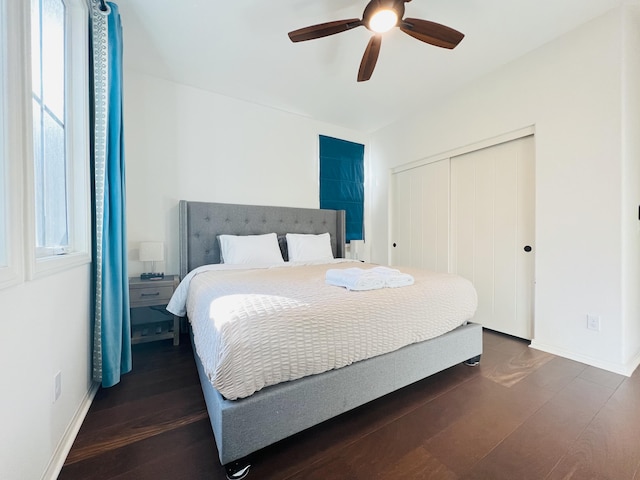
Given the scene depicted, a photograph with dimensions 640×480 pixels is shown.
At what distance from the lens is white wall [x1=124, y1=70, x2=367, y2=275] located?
8.70 ft

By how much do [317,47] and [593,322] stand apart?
318cm

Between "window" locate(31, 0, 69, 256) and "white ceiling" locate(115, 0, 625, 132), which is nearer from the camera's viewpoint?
"window" locate(31, 0, 69, 256)

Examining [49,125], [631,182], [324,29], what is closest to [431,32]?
[324,29]

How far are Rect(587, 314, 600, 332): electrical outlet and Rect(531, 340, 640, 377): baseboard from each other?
0.24 metres

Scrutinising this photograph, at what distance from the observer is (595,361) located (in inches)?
79.7

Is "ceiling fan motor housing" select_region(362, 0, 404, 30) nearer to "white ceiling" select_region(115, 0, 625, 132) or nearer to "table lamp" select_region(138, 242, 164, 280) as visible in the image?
"white ceiling" select_region(115, 0, 625, 132)

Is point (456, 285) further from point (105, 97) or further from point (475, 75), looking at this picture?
point (105, 97)

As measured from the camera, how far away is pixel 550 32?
215 cm

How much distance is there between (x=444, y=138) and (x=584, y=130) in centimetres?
129

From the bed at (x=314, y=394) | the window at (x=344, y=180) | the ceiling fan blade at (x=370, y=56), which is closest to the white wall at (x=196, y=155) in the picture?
the window at (x=344, y=180)

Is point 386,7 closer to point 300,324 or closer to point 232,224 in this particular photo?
point 300,324

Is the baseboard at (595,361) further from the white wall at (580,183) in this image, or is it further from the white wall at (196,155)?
the white wall at (196,155)

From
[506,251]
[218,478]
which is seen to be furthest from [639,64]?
[218,478]

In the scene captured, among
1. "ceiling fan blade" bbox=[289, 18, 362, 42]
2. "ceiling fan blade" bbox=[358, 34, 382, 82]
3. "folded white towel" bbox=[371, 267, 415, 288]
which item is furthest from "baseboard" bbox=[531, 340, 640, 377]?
"ceiling fan blade" bbox=[289, 18, 362, 42]
